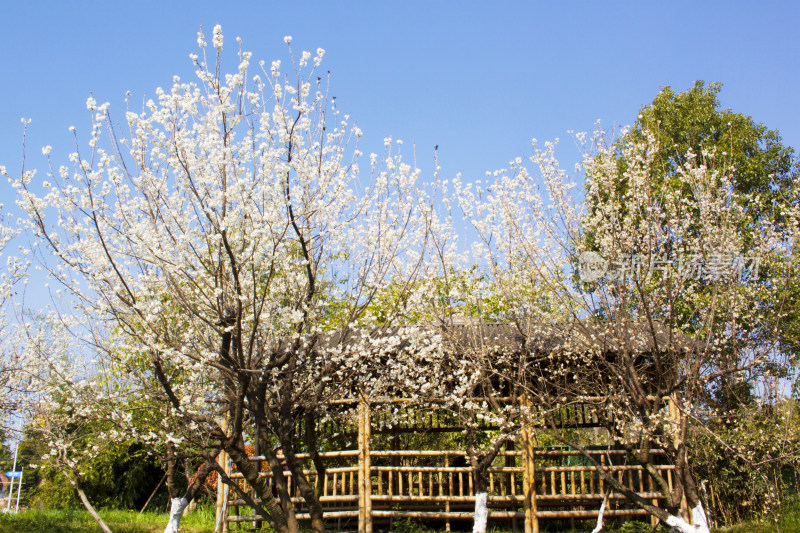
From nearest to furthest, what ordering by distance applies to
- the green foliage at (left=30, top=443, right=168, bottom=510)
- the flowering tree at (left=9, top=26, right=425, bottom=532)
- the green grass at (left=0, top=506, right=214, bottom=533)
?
the flowering tree at (left=9, top=26, right=425, bottom=532) → the green grass at (left=0, top=506, right=214, bottom=533) → the green foliage at (left=30, top=443, right=168, bottom=510)

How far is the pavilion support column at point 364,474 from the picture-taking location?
771cm

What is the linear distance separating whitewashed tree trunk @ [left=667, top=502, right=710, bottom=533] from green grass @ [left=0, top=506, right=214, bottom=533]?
7118 mm

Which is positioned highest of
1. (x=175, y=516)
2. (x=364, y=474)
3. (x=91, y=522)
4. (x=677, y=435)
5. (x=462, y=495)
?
(x=677, y=435)

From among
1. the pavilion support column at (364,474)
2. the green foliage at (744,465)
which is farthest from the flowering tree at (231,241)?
the green foliage at (744,465)

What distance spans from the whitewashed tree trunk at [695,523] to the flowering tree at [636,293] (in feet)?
0.04

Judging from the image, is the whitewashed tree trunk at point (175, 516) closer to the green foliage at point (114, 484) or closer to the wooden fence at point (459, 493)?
the wooden fence at point (459, 493)

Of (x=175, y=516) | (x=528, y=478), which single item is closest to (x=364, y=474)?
(x=528, y=478)

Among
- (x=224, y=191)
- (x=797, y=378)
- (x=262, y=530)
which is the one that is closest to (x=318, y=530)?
(x=262, y=530)

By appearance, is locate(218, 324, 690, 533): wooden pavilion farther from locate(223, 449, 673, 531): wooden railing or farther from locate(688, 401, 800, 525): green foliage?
locate(688, 401, 800, 525): green foliage

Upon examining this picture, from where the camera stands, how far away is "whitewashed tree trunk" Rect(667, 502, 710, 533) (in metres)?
6.67

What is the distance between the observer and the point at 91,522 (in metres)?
9.56

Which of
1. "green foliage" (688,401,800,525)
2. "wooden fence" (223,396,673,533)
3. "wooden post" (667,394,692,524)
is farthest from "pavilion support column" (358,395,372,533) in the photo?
"green foliage" (688,401,800,525)

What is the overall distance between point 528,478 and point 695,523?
2.06 m

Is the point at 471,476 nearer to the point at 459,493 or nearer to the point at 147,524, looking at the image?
the point at 459,493
